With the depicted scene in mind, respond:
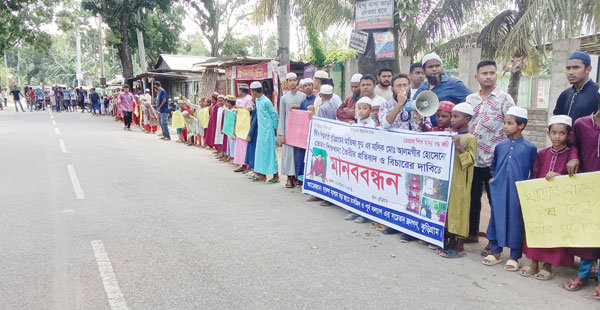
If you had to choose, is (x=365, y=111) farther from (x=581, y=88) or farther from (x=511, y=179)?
(x=581, y=88)

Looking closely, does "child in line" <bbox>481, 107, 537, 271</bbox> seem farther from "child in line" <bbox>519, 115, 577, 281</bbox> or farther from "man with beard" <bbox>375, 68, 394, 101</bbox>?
"man with beard" <bbox>375, 68, 394, 101</bbox>

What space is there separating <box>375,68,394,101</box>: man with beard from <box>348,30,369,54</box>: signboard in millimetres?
1562

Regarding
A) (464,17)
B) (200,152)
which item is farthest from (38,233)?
(464,17)

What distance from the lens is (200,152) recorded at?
1221 cm

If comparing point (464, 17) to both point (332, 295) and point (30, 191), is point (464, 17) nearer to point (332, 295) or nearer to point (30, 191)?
point (332, 295)

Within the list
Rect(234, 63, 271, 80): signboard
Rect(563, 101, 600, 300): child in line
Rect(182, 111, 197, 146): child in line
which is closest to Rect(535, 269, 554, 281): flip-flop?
Rect(563, 101, 600, 300): child in line

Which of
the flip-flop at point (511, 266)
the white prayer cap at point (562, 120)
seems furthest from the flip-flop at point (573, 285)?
the white prayer cap at point (562, 120)

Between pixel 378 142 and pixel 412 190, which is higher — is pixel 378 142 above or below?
above

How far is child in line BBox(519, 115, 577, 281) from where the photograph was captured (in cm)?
384

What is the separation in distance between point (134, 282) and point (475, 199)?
11.3ft

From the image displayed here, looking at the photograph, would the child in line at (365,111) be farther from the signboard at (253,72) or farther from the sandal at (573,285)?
the signboard at (253,72)

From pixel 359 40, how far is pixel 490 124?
3951mm

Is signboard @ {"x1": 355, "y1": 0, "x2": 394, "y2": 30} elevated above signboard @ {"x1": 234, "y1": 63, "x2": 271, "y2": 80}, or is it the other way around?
signboard @ {"x1": 355, "y1": 0, "x2": 394, "y2": 30}

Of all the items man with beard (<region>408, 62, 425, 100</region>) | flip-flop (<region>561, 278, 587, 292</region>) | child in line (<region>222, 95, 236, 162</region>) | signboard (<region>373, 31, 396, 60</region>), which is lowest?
flip-flop (<region>561, 278, 587, 292</region>)
